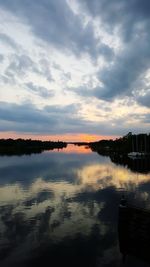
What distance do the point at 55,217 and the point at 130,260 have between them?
13.9 m

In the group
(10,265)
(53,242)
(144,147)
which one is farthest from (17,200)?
(144,147)

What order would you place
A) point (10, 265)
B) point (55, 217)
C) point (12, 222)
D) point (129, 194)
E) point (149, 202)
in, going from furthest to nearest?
point (129, 194) < point (149, 202) < point (55, 217) < point (12, 222) < point (10, 265)

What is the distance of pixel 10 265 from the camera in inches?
834

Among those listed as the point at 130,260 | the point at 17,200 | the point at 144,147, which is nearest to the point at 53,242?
the point at 130,260

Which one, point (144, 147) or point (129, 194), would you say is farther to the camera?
point (144, 147)

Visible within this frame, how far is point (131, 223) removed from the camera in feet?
80.4

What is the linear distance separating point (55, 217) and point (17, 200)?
12.7 m

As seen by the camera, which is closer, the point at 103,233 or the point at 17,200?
the point at 103,233

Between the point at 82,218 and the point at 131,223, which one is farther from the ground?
the point at 131,223

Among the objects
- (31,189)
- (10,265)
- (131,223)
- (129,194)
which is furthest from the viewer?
(31,189)

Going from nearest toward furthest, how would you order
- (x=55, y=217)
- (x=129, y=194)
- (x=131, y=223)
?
(x=131, y=223)
(x=55, y=217)
(x=129, y=194)

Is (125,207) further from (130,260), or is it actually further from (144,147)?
(144,147)

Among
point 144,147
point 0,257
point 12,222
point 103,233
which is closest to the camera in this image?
point 0,257

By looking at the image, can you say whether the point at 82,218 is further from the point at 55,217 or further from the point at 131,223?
the point at 131,223
